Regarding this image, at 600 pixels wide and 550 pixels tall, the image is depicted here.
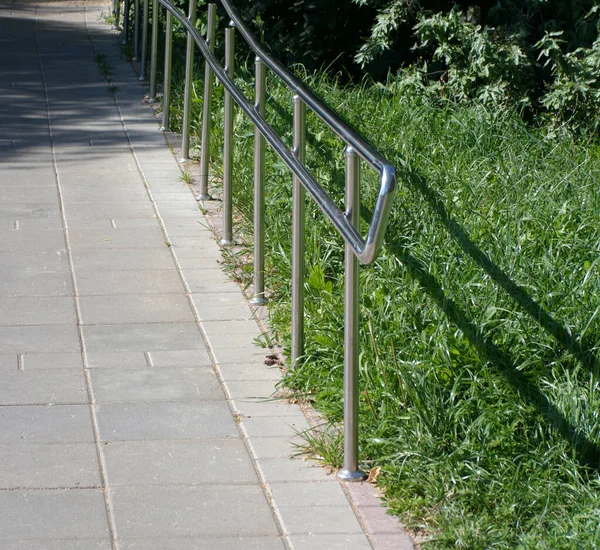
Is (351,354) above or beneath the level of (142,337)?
above

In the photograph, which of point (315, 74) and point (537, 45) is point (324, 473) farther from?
point (315, 74)

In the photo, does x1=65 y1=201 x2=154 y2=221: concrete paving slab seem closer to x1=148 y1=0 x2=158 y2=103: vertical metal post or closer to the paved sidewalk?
the paved sidewalk

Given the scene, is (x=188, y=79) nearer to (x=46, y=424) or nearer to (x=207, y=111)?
(x=207, y=111)

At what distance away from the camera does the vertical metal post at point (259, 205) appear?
190 inches

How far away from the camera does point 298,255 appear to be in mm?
4012

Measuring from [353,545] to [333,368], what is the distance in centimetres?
103

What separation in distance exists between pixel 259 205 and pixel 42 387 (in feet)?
4.52

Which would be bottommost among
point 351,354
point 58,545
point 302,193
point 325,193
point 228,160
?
point 58,545

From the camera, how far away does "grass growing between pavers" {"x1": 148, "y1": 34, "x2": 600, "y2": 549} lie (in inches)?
123

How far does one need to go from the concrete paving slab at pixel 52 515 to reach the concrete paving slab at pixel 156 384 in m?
0.71

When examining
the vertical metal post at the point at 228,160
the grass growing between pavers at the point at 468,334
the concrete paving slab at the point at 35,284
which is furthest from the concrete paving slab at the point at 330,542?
the vertical metal post at the point at 228,160

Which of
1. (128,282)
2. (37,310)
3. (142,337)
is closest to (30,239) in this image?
(128,282)

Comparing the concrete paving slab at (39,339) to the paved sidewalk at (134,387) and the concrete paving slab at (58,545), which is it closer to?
the paved sidewalk at (134,387)

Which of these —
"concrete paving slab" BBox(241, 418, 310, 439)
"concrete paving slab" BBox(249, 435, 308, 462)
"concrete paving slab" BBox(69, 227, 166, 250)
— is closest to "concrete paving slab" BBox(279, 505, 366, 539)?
"concrete paving slab" BBox(249, 435, 308, 462)
